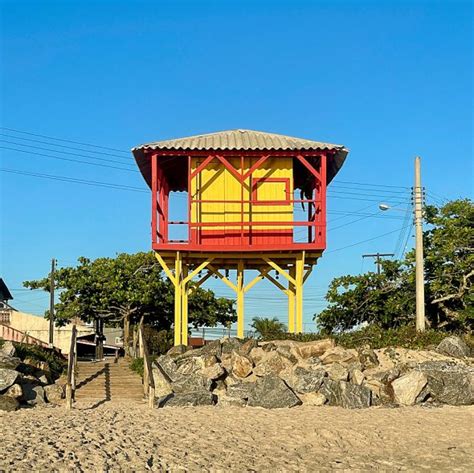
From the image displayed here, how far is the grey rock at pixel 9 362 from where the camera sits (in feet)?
67.4

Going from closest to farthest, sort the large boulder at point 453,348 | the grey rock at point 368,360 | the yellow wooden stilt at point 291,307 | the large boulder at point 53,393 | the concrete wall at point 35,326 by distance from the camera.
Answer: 1. the large boulder at point 53,393
2. the grey rock at point 368,360
3. the large boulder at point 453,348
4. the yellow wooden stilt at point 291,307
5. the concrete wall at point 35,326

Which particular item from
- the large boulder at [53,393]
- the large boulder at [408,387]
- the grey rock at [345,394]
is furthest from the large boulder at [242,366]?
the large boulder at [53,393]

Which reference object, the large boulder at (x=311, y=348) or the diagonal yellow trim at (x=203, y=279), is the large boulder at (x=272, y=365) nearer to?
the large boulder at (x=311, y=348)

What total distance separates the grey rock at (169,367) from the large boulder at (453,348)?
830cm

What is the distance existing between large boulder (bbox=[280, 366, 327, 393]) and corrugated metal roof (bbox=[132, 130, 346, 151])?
25.1ft

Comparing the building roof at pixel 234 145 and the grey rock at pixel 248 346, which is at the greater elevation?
the building roof at pixel 234 145

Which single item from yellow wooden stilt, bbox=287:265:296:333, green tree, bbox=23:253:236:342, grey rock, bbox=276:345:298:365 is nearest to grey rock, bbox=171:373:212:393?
grey rock, bbox=276:345:298:365

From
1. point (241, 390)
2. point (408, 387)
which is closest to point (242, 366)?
point (241, 390)

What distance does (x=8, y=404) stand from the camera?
61.7ft

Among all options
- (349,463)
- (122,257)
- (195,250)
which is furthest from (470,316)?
(122,257)

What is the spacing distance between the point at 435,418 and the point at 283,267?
30.3 ft

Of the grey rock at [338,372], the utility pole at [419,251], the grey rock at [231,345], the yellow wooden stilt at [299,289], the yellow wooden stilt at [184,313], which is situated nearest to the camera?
the grey rock at [338,372]

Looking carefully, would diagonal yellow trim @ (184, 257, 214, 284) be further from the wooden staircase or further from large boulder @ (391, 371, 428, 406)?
large boulder @ (391, 371, 428, 406)

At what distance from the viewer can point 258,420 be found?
18000 mm
